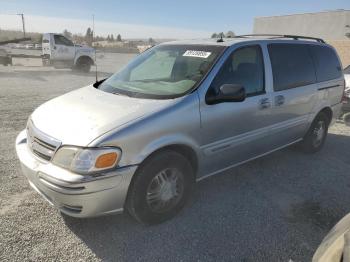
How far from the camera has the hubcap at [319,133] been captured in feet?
18.6

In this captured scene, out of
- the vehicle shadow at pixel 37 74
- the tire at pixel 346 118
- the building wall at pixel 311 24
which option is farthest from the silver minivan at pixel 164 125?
the building wall at pixel 311 24

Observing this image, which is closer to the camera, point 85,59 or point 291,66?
Answer: point 291,66

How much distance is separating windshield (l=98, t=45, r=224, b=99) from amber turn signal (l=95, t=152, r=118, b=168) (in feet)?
2.94

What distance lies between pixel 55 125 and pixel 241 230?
81.2 inches

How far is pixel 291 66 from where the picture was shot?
4.76 meters

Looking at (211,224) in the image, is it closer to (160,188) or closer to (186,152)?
(160,188)

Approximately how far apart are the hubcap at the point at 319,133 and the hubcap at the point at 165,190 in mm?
3178

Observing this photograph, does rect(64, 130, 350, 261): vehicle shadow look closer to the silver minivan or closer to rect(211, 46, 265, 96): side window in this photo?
the silver minivan

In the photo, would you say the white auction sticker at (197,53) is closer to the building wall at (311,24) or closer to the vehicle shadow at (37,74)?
the vehicle shadow at (37,74)

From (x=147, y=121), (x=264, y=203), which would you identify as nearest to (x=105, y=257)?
(x=147, y=121)

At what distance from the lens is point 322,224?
360 cm

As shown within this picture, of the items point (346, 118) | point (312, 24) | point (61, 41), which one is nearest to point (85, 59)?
point (61, 41)

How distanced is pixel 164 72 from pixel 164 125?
1.22 meters

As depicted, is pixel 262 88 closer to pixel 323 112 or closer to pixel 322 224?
pixel 322 224
